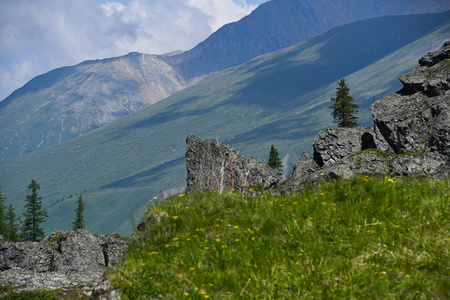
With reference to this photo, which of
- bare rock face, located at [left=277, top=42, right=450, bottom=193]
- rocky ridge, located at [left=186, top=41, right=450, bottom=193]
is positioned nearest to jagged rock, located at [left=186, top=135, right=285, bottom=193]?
rocky ridge, located at [left=186, top=41, right=450, bottom=193]

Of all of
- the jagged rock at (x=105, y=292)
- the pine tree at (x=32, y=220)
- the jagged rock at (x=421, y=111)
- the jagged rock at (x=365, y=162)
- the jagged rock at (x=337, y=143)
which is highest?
the jagged rock at (x=105, y=292)

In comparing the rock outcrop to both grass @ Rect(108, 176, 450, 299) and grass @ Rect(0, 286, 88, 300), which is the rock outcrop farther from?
grass @ Rect(108, 176, 450, 299)

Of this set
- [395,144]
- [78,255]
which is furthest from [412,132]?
[78,255]

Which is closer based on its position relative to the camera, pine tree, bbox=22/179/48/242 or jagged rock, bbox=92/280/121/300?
jagged rock, bbox=92/280/121/300

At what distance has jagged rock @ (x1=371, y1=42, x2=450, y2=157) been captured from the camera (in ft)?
51.8

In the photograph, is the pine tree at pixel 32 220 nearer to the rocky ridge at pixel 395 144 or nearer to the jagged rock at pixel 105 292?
the rocky ridge at pixel 395 144

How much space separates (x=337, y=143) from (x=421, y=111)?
394 inches

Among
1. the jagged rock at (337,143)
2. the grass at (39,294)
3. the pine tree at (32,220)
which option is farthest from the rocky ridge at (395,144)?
the pine tree at (32,220)

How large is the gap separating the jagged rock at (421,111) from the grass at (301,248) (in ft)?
32.1

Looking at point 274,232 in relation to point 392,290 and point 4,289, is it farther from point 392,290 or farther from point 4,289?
point 4,289

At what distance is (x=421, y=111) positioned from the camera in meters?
18.0

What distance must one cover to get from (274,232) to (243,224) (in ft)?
2.02

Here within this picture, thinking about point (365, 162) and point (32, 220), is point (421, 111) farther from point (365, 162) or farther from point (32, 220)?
point (32, 220)

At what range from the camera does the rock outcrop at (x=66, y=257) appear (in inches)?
1151
